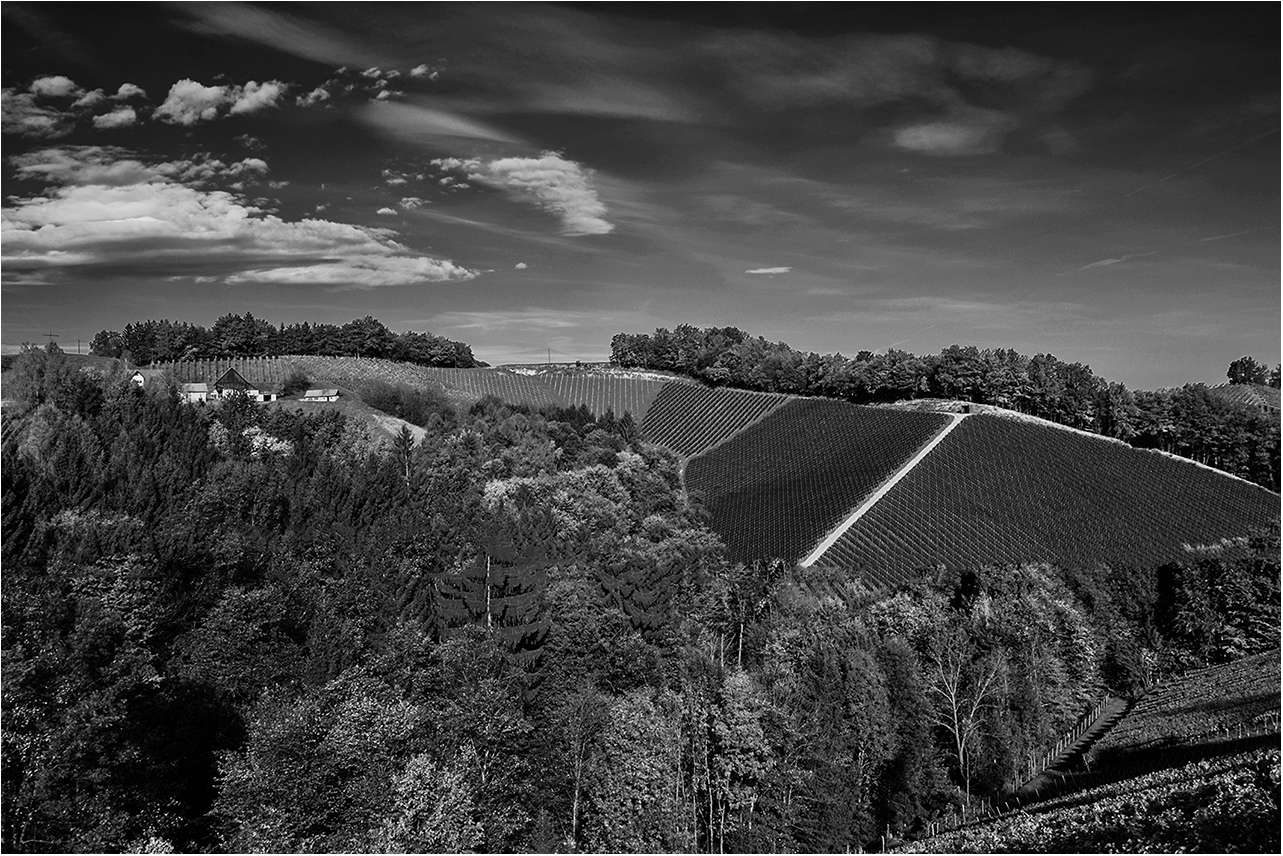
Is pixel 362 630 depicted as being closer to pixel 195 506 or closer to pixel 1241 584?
pixel 195 506

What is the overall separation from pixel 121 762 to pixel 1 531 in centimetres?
2837

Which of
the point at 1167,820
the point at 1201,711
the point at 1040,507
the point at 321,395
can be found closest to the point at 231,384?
the point at 321,395

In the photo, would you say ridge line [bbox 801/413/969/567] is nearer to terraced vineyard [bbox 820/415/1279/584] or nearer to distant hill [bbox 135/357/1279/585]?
distant hill [bbox 135/357/1279/585]

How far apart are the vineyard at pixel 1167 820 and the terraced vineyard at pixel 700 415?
9398cm

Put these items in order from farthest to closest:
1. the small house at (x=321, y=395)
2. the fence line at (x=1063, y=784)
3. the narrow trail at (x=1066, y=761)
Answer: the small house at (x=321, y=395), the narrow trail at (x=1066, y=761), the fence line at (x=1063, y=784)

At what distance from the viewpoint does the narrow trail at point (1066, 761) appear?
137 feet

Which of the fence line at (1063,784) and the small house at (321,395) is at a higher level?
the small house at (321,395)

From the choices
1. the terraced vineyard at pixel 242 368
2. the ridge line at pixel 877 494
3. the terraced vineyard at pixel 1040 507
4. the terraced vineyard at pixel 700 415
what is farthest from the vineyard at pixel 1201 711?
the terraced vineyard at pixel 242 368

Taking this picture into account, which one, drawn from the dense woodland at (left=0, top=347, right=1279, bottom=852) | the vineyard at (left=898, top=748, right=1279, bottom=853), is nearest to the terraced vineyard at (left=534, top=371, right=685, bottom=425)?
the dense woodland at (left=0, top=347, right=1279, bottom=852)

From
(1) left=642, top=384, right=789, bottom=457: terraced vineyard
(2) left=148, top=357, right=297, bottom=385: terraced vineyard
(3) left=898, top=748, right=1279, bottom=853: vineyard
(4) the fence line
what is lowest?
(4) the fence line

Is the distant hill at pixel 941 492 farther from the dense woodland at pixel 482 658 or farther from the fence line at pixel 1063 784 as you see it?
the fence line at pixel 1063 784

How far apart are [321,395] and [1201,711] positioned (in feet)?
361

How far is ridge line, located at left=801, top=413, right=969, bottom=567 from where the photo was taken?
6819 centimetres

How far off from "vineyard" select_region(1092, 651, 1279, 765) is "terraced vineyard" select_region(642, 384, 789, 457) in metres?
73.0
